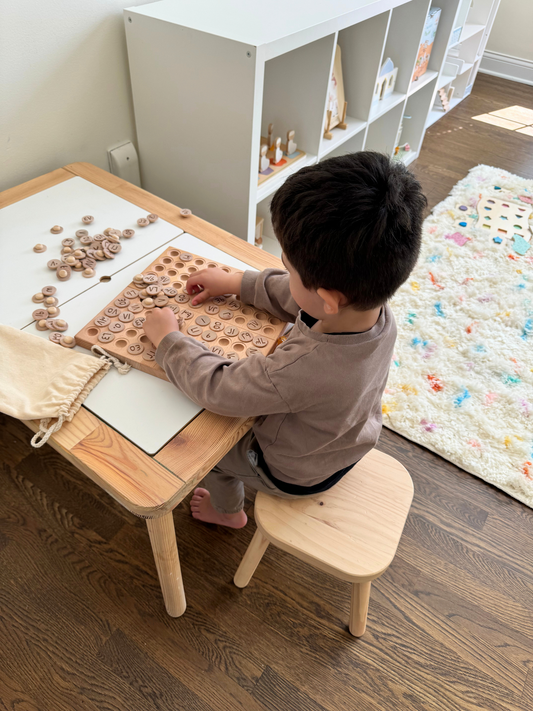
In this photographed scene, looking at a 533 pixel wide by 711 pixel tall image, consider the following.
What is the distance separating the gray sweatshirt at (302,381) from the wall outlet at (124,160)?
807 mm

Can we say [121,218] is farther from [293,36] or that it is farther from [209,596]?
[209,596]

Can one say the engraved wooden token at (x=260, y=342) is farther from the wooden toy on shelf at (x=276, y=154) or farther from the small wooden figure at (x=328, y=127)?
the small wooden figure at (x=328, y=127)

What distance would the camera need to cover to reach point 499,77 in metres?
3.58

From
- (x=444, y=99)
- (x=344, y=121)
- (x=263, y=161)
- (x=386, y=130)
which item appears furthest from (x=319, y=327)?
(x=444, y=99)

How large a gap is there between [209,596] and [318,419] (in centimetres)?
59

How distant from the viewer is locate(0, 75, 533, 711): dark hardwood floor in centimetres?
98

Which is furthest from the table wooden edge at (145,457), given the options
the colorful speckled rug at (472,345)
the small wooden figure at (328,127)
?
the small wooden figure at (328,127)

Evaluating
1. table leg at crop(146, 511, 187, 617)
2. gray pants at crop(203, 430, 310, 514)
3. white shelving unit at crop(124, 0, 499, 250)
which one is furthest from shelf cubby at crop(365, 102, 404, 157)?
table leg at crop(146, 511, 187, 617)

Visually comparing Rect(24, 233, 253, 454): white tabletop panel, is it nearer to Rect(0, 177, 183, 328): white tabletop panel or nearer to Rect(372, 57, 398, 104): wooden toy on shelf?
Rect(0, 177, 183, 328): white tabletop panel

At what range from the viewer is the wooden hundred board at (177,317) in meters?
0.79

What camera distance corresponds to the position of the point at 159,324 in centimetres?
79

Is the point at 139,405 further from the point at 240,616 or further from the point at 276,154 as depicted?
the point at 276,154

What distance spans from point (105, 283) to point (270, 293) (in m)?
0.31

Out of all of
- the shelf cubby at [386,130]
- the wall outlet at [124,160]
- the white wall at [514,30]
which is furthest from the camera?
the white wall at [514,30]
